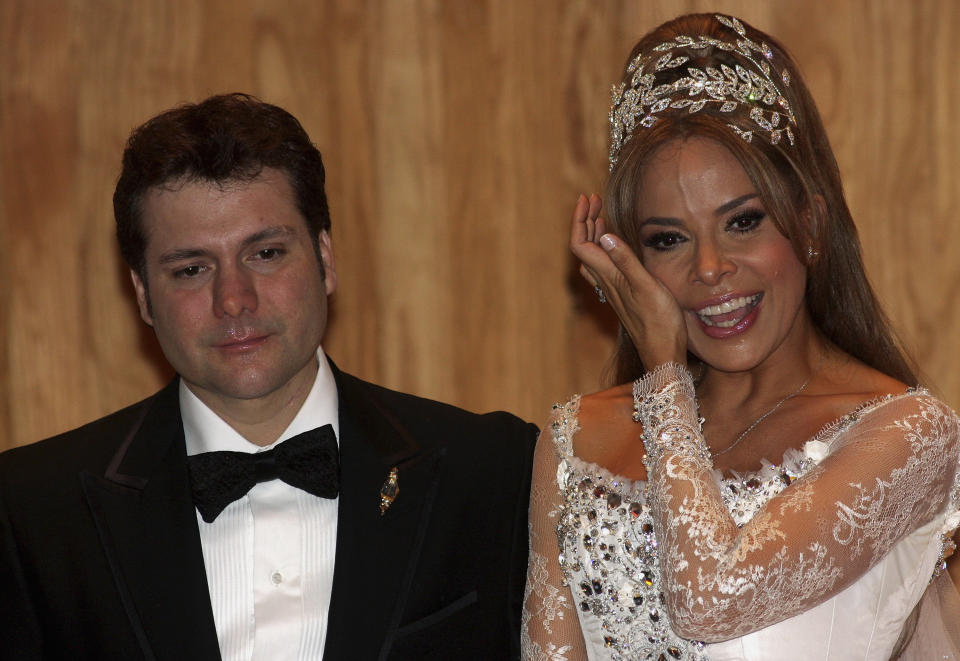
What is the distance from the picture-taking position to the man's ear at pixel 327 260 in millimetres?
2641

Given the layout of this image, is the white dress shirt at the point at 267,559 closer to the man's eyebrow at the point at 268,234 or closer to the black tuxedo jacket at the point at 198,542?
the black tuxedo jacket at the point at 198,542

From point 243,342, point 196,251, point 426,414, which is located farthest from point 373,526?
point 196,251

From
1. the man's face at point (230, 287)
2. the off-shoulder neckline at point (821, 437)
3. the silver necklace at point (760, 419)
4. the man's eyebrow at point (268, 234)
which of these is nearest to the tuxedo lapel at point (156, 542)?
the man's face at point (230, 287)

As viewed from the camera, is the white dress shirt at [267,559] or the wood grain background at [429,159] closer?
the white dress shirt at [267,559]

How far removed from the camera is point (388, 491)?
A: 2480mm

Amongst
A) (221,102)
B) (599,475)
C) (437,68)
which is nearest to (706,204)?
(599,475)

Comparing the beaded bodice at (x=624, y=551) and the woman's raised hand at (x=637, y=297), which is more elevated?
the woman's raised hand at (x=637, y=297)

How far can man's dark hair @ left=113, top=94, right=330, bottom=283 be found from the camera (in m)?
2.50

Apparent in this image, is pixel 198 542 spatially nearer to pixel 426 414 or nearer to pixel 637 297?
pixel 426 414

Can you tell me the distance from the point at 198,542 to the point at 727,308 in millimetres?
1167

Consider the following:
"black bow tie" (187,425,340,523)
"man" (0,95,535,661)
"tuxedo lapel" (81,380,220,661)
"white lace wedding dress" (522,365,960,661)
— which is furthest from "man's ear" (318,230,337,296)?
"white lace wedding dress" (522,365,960,661)

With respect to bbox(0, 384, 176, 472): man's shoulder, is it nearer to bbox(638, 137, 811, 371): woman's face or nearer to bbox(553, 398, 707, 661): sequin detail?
bbox(553, 398, 707, 661): sequin detail

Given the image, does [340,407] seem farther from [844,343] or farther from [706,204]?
[844,343]

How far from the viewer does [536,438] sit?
2754 mm
